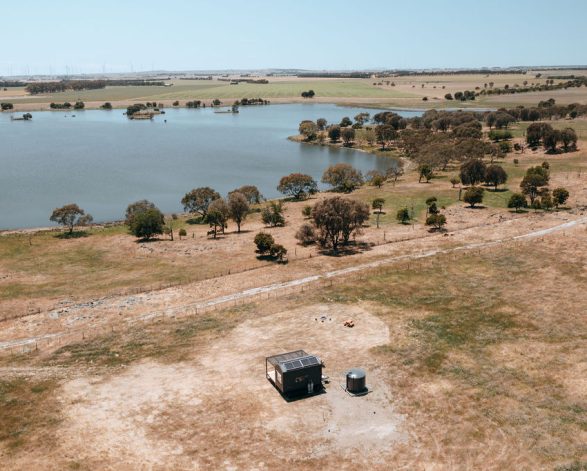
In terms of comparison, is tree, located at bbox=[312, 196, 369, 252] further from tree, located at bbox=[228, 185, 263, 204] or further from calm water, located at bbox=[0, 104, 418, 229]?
calm water, located at bbox=[0, 104, 418, 229]

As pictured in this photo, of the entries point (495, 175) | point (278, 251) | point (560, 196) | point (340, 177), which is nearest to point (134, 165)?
point (340, 177)

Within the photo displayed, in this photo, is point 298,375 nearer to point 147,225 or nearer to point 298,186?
point 147,225

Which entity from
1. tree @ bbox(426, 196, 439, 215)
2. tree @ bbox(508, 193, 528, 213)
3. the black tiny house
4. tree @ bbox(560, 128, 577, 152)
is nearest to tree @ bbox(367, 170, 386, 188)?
tree @ bbox(426, 196, 439, 215)

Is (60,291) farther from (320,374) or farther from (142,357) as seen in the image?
(320,374)

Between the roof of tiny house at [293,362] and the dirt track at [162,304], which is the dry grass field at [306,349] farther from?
the roof of tiny house at [293,362]

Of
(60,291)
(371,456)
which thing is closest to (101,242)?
(60,291)
